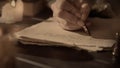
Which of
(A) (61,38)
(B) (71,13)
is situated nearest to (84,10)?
(B) (71,13)

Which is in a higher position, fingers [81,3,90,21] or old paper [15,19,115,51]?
fingers [81,3,90,21]

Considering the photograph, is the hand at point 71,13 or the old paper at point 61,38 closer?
the old paper at point 61,38

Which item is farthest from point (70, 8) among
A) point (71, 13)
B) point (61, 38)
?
point (61, 38)

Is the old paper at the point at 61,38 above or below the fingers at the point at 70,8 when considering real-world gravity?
below

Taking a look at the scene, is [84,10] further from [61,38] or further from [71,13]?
[61,38]

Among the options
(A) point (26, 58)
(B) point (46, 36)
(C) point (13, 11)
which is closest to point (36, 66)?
(A) point (26, 58)

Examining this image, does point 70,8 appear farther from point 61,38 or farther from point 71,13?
point 61,38

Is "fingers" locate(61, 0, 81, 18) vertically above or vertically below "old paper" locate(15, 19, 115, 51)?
above

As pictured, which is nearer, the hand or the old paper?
the old paper

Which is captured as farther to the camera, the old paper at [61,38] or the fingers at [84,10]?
the fingers at [84,10]

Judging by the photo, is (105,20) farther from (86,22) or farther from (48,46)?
(48,46)

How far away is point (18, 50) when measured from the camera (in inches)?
31.7

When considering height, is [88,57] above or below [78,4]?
below

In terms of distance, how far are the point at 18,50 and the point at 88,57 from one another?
0.22m
